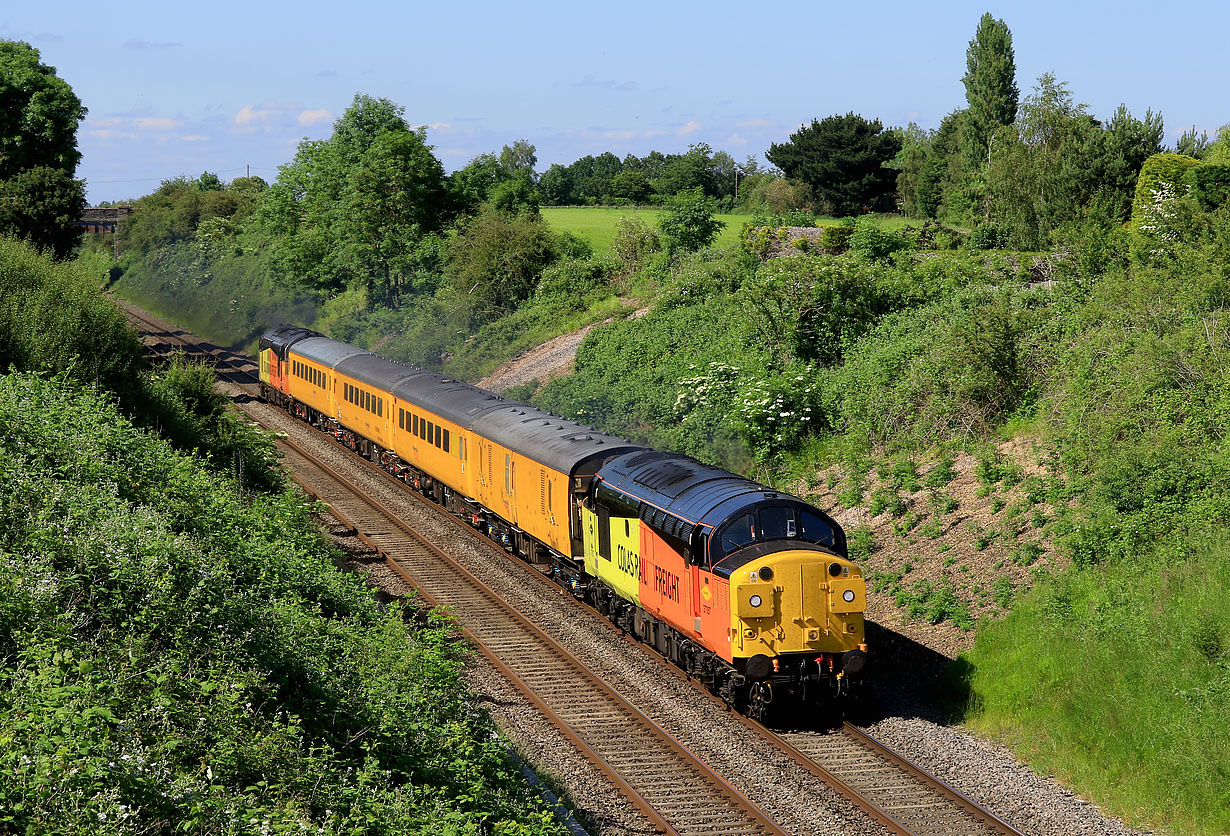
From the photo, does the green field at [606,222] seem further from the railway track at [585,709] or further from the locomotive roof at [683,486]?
the locomotive roof at [683,486]

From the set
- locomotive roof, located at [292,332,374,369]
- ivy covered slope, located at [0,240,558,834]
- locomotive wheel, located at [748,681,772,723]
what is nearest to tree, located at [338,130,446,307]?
locomotive roof, located at [292,332,374,369]

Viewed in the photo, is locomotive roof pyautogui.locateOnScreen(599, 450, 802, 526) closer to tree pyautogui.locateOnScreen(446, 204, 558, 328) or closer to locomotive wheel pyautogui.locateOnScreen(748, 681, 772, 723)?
locomotive wheel pyautogui.locateOnScreen(748, 681, 772, 723)

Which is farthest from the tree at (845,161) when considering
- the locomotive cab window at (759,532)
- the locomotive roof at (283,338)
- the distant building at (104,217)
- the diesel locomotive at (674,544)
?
the distant building at (104,217)

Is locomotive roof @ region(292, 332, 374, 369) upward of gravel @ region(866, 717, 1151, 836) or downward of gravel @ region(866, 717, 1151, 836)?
upward

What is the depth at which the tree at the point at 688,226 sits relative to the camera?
48.4 meters

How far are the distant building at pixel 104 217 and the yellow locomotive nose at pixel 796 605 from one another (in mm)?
109951

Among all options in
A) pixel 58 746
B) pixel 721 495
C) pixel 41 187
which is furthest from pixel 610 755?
pixel 41 187

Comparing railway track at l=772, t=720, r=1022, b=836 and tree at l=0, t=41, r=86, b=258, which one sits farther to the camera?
tree at l=0, t=41, r=86, b=258

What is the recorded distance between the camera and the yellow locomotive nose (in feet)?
48.7

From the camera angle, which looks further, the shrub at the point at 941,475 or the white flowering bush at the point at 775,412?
the white flowering bush at the point at 775,412

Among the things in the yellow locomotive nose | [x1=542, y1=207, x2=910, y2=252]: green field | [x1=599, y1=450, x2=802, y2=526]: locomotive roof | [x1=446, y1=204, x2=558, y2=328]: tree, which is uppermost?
[x1=542, y1=207, x2=910, y2=252]: green field

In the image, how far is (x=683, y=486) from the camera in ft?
56.4

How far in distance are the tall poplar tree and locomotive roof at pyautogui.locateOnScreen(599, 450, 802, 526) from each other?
4989 centimetres

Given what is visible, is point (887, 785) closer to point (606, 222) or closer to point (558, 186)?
point (606, 222)
